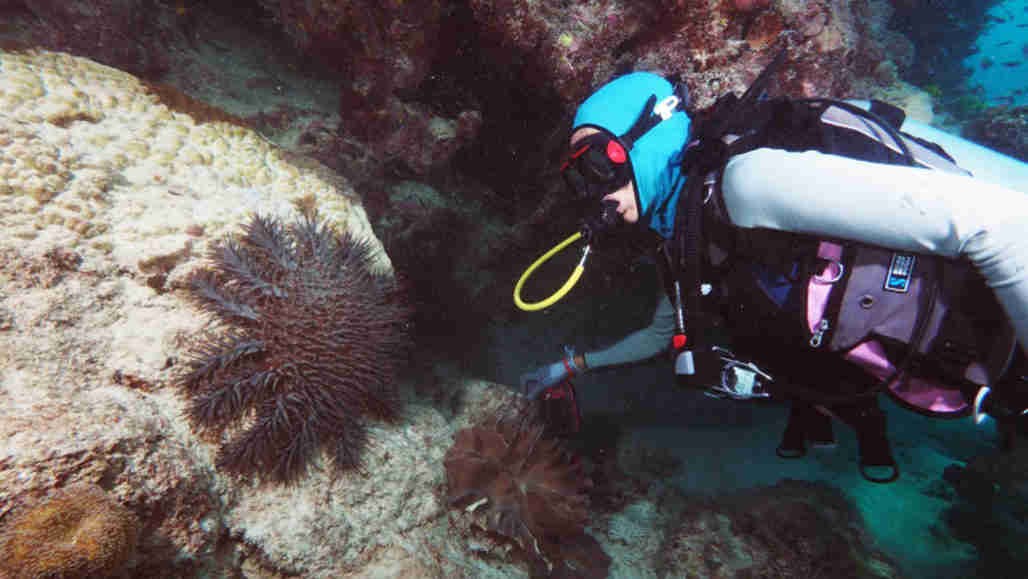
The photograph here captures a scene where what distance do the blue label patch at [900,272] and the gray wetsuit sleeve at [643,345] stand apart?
73.5 inches

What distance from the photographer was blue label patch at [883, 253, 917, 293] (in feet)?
6.22

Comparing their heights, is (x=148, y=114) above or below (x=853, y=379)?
above

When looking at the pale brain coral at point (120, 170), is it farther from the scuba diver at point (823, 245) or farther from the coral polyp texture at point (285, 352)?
the scuba diver at point (823, 245)

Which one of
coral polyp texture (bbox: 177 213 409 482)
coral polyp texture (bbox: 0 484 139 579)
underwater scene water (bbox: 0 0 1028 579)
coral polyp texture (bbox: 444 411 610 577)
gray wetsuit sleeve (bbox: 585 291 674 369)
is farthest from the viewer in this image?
gray wetsuit sleeve (bbox: 585 291 674 369)

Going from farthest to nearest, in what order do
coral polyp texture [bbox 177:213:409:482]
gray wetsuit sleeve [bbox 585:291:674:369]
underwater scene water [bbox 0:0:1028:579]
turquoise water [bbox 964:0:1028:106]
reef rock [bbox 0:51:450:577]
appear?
1. turquoise water [bbox 964:0:1028:106]
2. gray wetsuit sleeve [bbox 585:291:674:369]
3. coral polyp texture [bbox 177:213:409:482]
4. underwater scene water [bbox 0:0:1028:579]
5. reef rock [bbox 0:51:450:577]

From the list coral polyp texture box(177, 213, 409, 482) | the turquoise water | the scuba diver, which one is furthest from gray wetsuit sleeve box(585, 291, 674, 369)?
the turquoise water

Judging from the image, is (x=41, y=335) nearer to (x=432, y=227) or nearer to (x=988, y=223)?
(x=432, y=227)

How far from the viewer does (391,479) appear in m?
2.57

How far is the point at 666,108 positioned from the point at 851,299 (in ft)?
4.64

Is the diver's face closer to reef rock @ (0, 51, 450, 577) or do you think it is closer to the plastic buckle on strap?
the plastic buckle on strap

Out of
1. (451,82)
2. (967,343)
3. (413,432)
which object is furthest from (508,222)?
(967,343)

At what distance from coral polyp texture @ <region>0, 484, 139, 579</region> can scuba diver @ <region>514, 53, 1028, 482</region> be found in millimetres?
2310

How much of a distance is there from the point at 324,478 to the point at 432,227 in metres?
2.50

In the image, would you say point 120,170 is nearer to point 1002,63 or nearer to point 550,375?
point 550,375
